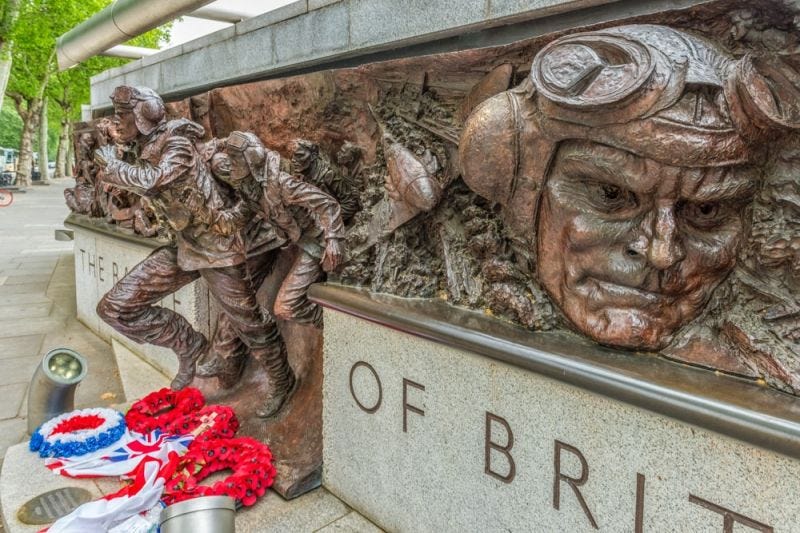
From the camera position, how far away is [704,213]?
2.13m

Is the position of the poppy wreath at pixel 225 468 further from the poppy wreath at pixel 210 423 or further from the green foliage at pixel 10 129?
the green foliage at pixel 10 129

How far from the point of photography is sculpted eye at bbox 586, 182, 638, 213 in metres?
2.21

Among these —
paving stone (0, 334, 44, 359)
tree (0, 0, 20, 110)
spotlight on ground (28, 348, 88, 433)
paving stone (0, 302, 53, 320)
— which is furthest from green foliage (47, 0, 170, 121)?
spotlight on ground (28, 348, 88, 433)

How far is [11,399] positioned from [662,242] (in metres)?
5.77

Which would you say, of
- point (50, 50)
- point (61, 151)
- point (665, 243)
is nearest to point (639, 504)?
point (665, 243)

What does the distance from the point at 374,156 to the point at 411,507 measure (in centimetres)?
201

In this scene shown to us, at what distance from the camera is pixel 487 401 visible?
251 cm

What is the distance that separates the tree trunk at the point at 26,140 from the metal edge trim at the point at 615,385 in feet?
96.6

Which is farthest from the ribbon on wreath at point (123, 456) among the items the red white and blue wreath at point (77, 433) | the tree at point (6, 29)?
the tree at point (6, 29)

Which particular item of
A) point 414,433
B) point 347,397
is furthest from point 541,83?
point 347,397

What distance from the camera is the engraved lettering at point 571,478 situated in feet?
7.20

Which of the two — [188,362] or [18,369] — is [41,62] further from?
[188,362]

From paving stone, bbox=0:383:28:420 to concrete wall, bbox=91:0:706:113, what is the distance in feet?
10.9

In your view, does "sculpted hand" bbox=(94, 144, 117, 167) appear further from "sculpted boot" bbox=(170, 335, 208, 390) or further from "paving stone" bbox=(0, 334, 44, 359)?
"paving stone" bbox=(0, 334, 44, 359)
